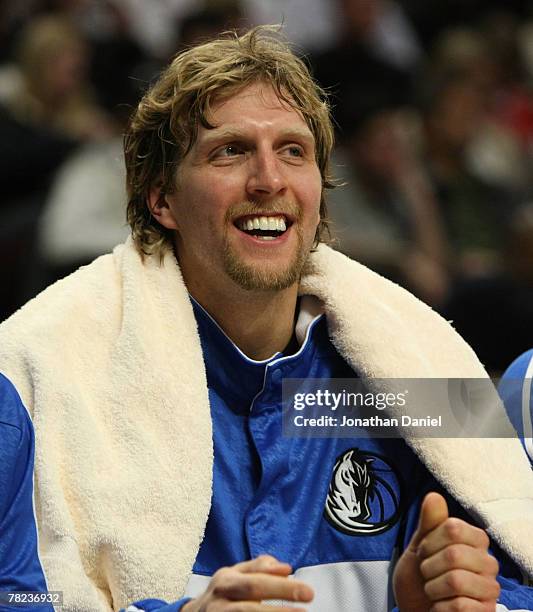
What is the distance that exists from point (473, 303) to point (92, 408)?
5.96 ft

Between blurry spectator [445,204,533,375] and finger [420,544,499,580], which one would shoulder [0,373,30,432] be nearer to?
finger [420,544,499,580]

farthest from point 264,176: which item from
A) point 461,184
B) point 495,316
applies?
point 461,184

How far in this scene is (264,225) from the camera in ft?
6.21

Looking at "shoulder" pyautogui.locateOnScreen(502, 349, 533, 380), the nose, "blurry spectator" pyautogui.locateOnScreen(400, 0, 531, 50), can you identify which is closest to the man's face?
the nose

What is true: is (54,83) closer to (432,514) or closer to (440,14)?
(440,14)

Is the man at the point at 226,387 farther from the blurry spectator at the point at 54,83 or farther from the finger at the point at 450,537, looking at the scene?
the blurry spectator at the point at 54,83

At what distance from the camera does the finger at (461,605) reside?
1.48 meters

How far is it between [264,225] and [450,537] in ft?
2.08

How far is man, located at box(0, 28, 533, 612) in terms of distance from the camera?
5.39 ft

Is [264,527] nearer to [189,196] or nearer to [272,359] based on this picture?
[272,359]

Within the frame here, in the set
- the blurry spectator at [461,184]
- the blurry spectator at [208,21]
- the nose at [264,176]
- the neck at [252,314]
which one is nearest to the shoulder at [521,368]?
the neck at [252,314]

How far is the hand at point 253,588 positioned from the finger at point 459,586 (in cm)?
20

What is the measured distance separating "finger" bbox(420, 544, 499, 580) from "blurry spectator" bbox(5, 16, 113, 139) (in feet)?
8.36

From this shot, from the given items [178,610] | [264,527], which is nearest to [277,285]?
[264,527]
